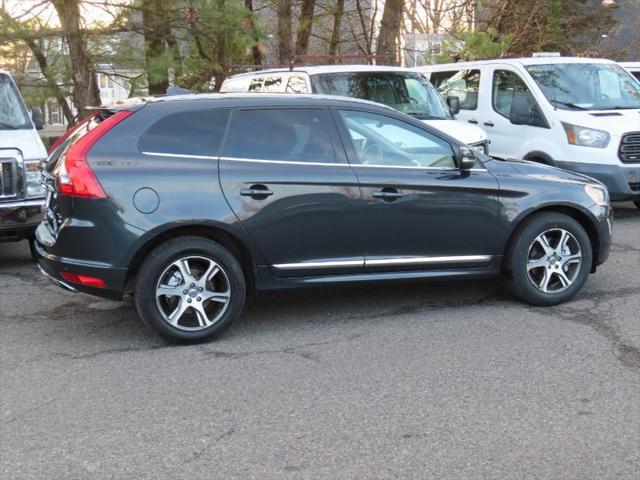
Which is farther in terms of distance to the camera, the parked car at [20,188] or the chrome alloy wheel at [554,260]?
the parked car at [20,188]

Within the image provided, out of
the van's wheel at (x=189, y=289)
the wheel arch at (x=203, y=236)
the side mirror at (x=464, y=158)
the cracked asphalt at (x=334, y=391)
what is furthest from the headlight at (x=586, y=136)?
the van's wheel at (x=189, y=289)

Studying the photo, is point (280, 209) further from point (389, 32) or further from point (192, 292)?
point (389, 32)

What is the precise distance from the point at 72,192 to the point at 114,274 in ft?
1.98

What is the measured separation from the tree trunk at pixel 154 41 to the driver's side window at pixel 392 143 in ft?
21.2

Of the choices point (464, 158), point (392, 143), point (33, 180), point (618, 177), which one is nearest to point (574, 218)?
point (464, 158)

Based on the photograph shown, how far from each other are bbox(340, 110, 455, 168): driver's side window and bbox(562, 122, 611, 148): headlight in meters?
4.24

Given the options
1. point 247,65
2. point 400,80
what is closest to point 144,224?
point 400,80

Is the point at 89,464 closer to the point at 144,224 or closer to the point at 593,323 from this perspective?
the point at 144,224

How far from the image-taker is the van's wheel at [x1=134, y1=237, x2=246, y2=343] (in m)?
5.05

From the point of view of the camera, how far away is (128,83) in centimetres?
1207

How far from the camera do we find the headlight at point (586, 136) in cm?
931

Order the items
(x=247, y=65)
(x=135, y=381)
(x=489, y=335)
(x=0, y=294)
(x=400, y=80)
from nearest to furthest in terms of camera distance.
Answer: (x=135, y=381), (x=489, y=335), (x=0, y=294), (x=400, y=80), (x=247, y=65)

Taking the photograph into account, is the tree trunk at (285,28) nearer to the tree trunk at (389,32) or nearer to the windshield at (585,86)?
the tree trunk at (389,32)

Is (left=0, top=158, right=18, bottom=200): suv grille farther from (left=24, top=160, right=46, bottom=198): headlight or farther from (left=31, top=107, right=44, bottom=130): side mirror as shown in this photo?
(left=31, top=107, right=44, bottom=130): side mirror
